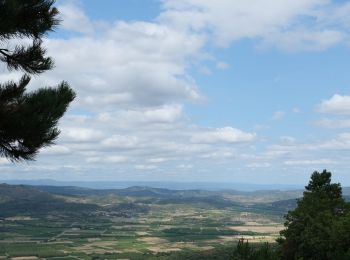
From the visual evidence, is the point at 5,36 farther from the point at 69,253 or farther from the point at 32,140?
the point at 69,253

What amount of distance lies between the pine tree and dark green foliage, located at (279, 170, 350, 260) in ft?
109

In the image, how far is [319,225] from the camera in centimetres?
5078

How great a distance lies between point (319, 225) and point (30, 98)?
1574 inches

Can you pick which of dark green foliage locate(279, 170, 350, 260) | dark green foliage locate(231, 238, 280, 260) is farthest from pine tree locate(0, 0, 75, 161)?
dark green foliage locate(279, 170, 350, 260)

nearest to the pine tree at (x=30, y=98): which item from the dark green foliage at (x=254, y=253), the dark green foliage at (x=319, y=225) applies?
the dark green foliage at (x=254, y=253)

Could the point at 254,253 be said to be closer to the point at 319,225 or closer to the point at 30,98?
the point at 30,98

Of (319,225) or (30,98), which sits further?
(319,225)

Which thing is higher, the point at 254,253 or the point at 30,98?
the point at 30,98

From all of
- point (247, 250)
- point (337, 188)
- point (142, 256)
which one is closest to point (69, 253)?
point (142, 256)

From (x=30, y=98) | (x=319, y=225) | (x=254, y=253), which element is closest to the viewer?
(x=30, y=98)

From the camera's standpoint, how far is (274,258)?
27.8 meters

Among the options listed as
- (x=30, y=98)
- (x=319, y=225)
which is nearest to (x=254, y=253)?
(x=30, y=98)

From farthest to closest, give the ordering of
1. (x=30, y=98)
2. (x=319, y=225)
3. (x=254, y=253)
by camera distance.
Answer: (x=319, y=225)
(x=254, y=253)
(x=30, y=98)

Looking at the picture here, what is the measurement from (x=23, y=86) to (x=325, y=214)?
4142cm
